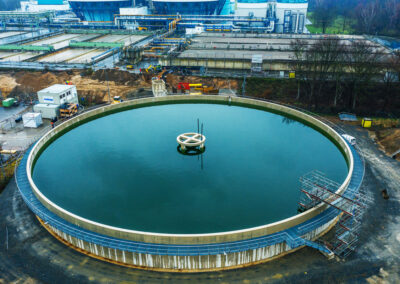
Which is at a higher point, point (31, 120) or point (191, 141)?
point (191, 141)

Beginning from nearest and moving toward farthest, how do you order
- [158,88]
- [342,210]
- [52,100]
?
[342,210] → [52,100] → [158,88]

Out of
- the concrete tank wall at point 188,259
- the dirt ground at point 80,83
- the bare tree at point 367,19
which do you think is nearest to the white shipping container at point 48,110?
the dirt ground at point 80,83

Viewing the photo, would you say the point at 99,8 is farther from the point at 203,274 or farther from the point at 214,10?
the point at 203,274

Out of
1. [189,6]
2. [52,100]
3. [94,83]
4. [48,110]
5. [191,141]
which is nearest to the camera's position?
[191,141]

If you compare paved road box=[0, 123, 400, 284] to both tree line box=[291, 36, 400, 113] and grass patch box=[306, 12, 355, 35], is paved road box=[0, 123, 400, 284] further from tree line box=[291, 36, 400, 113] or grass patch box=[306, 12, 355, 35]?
grass patch box=[306, 12, 355, 35]

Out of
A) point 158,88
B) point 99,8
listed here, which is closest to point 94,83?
point 158,88

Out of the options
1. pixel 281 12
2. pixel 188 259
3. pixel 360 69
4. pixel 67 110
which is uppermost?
pixel 281 12

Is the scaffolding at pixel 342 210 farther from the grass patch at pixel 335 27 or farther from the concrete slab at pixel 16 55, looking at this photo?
the grass patch at pixel 335 27
